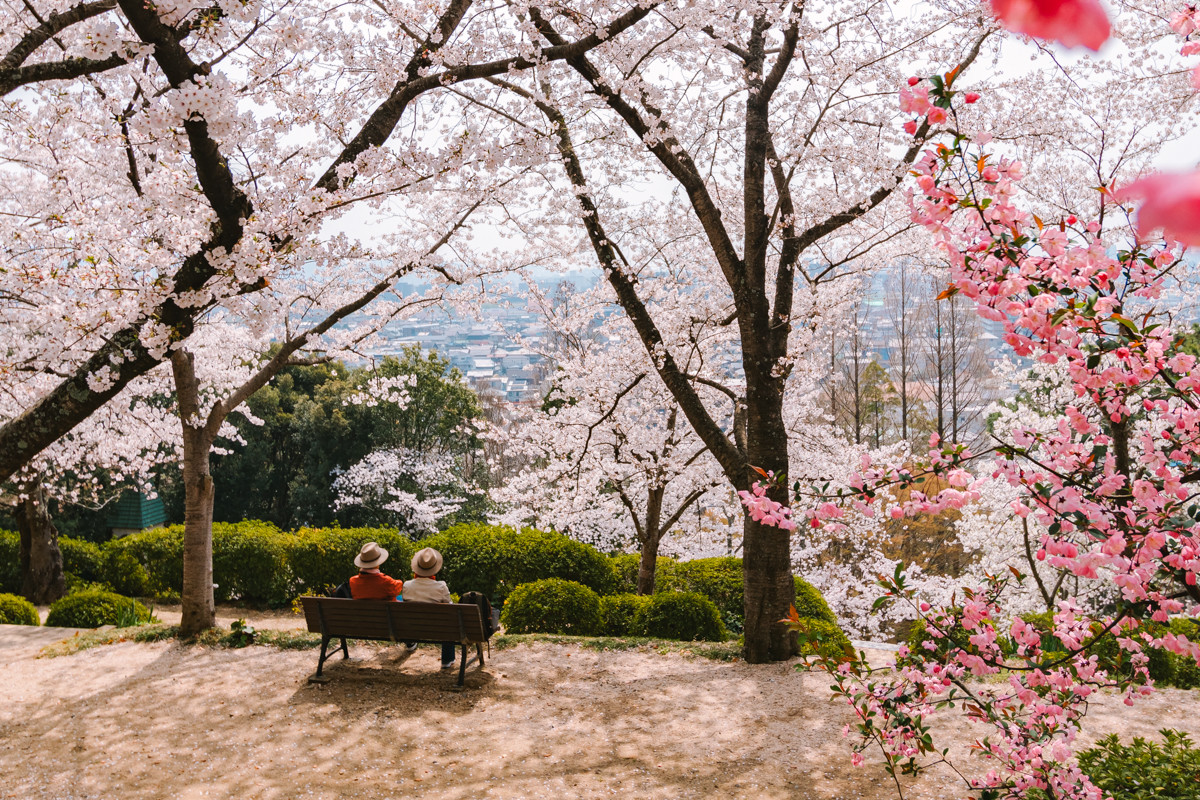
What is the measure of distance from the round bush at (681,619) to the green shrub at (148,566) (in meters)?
7.81

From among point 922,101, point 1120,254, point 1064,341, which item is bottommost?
point 1064,341

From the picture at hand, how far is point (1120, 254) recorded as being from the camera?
7.77ft

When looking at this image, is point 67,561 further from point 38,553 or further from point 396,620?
point 396,620

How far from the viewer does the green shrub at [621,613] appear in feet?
24.8

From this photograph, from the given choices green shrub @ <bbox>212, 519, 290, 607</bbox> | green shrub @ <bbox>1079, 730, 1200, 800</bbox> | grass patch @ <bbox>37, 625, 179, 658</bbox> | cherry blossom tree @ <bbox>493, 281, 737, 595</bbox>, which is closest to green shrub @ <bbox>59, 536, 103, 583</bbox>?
green shrub @ <bbox>212, 519, 290, 607</bbox>

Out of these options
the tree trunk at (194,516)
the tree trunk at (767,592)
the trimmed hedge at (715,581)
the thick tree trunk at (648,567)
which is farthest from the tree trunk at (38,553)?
the tree trunk at (767,592)

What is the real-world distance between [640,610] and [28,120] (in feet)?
21.2

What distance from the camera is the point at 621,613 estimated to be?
7723 mm

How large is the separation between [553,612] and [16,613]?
6.16 meters

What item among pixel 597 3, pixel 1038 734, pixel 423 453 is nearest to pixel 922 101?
pixel 1038 734

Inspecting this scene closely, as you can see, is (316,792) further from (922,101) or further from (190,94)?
(922,101)

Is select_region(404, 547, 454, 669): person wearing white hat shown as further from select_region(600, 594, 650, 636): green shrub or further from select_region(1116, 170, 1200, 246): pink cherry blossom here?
select_region(1116, 170, 1200, 246): pink cherry blossom

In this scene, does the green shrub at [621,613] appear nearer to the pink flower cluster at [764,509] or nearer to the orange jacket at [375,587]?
the orange jacket at [375,587]

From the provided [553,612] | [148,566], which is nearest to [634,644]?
[553,612]
